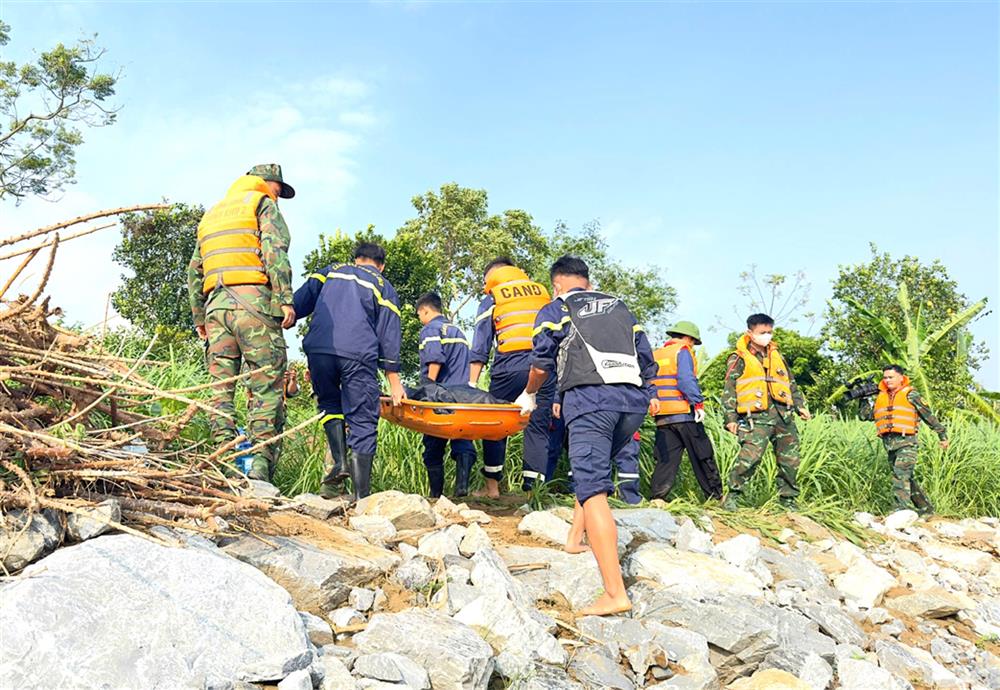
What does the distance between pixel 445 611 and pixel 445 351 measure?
140 inches

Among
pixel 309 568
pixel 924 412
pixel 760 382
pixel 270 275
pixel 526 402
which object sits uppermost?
pixel 270 275

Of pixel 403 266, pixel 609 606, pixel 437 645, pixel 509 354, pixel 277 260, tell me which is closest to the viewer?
A: pixel 437 645

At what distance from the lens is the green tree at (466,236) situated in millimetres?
26094

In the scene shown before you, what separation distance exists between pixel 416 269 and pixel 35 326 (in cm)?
1643

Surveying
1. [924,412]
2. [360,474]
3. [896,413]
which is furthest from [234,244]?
[924,412]

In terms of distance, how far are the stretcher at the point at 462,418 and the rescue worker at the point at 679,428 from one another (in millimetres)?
2495

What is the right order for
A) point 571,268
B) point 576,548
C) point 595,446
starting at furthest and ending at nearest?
point 571,268
point 576,548
point 595,446

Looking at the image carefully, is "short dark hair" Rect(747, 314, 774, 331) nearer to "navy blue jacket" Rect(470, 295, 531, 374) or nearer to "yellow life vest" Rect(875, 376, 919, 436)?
"yellow life vest" Rect(875, 376, 919, 436)

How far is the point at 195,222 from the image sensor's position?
21.3 meters

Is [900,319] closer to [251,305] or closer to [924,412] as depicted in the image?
[924,412]

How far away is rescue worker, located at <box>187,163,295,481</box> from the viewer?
5016mm

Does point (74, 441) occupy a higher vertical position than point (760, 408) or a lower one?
higher

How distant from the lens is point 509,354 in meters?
6.36

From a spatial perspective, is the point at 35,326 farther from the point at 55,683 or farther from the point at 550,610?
the point at 550,610
